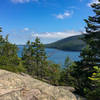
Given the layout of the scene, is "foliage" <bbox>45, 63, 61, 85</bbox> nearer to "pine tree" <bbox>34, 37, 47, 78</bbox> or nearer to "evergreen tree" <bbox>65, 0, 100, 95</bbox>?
"pine tree" <bbox>34, 37, 47, 78</bbox>

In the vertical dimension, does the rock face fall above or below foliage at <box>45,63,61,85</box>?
above

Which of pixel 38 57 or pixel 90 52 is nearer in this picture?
pixel 90 52

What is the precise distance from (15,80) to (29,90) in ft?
3.41

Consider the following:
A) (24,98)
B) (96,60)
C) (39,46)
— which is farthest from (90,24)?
(39,46)

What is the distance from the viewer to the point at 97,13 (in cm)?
1627

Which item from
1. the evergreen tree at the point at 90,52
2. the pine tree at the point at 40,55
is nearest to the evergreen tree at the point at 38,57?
the pine tree at the point at 40,55

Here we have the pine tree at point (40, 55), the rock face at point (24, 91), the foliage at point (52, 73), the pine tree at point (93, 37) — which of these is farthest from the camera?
the foliage at point (52, 73)

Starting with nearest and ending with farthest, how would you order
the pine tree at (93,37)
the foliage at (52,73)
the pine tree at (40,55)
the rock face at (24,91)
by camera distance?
the rock face at (24,91) < the pine tree at (93,37) < the pine tree at (40,55) < the foliage at (52,73)

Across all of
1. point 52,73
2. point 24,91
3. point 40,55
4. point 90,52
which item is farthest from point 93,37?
point 52,73

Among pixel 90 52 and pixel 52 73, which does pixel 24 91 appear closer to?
→ pixel 90 52

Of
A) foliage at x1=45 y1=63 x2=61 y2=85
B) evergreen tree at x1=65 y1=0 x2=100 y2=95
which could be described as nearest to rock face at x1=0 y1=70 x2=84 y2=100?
evergreen tree at x1=65 y1=0 x2=100 y2=95

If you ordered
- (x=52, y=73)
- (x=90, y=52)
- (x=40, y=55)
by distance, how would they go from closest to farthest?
(x=90, y=52)
(x=40, y=55)
(x=52, y=73)

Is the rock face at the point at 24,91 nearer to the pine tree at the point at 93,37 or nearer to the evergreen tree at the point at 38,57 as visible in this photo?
the pine tree at the point at 93,37

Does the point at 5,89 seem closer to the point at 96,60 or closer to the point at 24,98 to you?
the point at 24,98
